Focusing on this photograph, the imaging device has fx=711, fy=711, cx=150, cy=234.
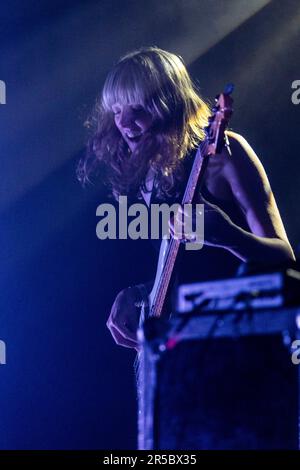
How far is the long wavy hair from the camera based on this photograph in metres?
2.40

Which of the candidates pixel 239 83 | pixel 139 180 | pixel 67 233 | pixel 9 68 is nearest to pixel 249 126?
pixel 239 83

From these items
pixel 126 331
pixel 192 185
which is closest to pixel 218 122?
pixel 192 185

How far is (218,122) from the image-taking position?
1.92 meters

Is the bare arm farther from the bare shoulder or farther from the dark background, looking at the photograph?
the dark background

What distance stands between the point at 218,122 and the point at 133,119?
617 mm

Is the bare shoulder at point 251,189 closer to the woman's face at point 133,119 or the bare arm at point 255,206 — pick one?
the bare arm at point 255,206

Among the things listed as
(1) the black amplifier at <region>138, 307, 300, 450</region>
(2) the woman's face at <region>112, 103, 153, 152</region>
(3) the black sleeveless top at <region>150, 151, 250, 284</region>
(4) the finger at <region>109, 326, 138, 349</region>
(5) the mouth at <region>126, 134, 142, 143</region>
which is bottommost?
(1) the black amplifier at <region>138, 307, 300, 450</region>

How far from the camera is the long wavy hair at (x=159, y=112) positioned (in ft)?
7.87

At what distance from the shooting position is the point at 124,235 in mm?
2775

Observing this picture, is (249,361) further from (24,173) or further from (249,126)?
(24,173)

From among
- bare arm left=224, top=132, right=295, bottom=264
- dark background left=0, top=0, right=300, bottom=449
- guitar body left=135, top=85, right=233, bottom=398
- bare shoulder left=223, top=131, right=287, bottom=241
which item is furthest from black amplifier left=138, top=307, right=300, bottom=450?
dark background left=0, top=0, right=300, bottom=449

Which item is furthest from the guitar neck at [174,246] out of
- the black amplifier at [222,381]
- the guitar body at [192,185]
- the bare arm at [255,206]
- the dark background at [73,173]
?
the black amplifier at [222,381]

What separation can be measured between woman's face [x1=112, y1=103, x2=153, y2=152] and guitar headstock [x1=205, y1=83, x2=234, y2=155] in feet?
1.61

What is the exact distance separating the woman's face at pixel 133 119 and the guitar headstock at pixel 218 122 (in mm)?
489
